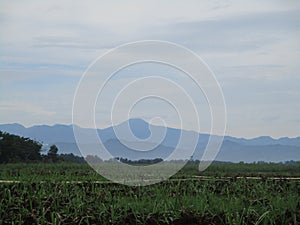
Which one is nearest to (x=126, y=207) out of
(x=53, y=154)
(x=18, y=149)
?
(x=18, y=149)

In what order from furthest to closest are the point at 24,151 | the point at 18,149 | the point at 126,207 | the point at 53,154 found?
the point at 53,154, the point at 24,151, the point at 18,149, the point at 126,207

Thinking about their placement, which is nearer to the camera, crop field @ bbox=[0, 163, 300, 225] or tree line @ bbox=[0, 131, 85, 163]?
crop field @ bbox=[0, 163, 300, 225]

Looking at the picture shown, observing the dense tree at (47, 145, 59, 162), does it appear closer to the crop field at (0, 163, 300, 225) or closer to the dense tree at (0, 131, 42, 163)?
the dense tree at (0, 131, 42, 163)

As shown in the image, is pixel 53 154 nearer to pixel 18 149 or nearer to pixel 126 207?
pixel 18 149

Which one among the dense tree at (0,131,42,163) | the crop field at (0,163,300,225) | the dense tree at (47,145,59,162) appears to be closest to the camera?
the crop field at (0,163,300,225)

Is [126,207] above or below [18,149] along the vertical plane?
below

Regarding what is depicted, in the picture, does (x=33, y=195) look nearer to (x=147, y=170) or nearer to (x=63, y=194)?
(x=63, y=194)

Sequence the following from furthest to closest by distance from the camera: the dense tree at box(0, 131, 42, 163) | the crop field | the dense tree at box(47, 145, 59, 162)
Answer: the dense tree at box(47, 145, 59, 162)
the dense tree at box(0, 131, 42, 163)
the crop field

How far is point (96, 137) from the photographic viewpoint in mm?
8328

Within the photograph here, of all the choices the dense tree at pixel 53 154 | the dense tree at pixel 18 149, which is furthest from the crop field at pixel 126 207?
the dense tree at pixel 53 154

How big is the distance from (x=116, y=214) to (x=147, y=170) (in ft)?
20.4

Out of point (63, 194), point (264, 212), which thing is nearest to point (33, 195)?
point (63, 194)

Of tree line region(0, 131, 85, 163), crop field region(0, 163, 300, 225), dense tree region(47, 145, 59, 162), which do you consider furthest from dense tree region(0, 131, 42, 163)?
crop field region(0, 163, 300, 225)

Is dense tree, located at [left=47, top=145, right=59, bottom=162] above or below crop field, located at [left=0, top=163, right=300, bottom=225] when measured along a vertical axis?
above
